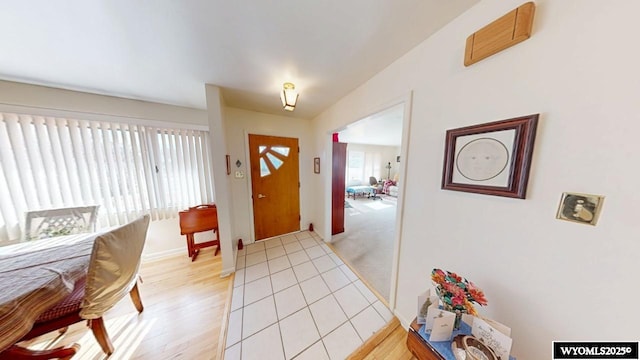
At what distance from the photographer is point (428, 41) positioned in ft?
3.77

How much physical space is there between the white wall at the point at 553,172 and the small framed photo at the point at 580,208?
18mm

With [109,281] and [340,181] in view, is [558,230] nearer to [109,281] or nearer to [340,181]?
[340,181]

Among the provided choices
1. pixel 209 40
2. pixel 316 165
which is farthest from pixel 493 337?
pixel 316 165

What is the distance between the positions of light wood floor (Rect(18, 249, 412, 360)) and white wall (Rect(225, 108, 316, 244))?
2.86ft

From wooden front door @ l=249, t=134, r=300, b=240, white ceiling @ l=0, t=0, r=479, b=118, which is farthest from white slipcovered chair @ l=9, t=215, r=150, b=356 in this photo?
wooden front door @ l=249, t=134, r=300, b=240

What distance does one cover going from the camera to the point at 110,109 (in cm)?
203

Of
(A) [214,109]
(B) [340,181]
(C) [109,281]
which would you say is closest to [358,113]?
(B) [340,181]

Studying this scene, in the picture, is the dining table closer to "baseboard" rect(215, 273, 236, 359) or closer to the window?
"baseboard" rect(215, 273, 236, 359)

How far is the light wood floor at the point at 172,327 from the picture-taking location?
4.07 ft

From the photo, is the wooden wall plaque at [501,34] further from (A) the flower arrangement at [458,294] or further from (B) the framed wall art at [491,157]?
(A) the flower arrangement at [458,294]

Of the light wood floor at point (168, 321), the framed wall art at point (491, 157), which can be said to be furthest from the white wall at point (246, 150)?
the framed wall art at point (491, 157)

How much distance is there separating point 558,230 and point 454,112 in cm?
75

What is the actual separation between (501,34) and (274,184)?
2777 mm

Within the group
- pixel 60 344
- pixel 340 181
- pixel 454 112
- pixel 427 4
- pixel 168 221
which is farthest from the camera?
pixel 340 181
